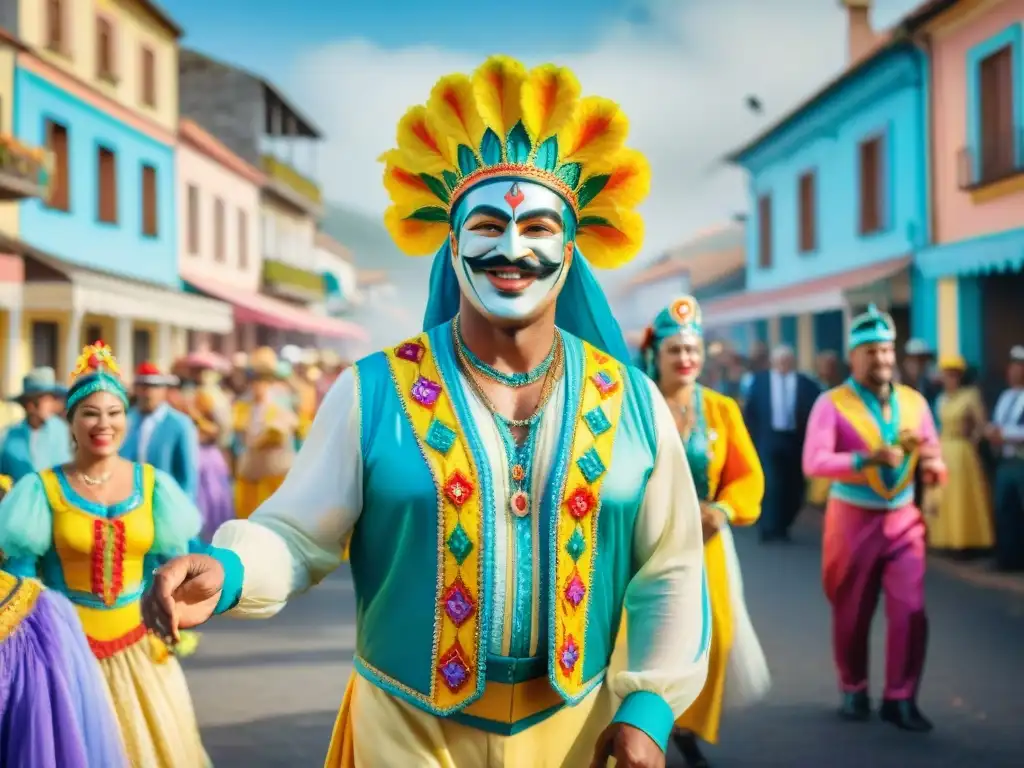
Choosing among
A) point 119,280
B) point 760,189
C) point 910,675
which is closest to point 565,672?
point 910,675

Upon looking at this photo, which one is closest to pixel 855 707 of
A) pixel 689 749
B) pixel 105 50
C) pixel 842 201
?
pixel 689 749

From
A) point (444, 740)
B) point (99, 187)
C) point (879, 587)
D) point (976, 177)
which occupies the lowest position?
point (879, 587)

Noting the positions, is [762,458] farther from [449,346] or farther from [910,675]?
[449,346]

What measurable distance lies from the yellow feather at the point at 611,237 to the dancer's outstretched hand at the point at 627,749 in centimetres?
111

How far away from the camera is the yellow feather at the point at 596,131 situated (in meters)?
3.11

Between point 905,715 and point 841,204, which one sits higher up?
point 841,204

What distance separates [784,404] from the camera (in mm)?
14438

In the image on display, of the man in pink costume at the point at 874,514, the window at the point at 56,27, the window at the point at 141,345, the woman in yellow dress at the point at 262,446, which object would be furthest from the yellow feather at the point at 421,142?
the window at the point at 141,345

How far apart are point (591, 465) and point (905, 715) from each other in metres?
4.41

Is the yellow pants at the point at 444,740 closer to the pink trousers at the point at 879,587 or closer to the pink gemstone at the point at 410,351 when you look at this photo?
the pink gemstone at the point at 410,351

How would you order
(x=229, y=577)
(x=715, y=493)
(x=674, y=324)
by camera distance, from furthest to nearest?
(x=674, y=324), (x=715, y=493), (x=229, y=577)

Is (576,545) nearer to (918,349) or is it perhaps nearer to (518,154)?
(518,154)

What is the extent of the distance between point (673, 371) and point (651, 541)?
356cm

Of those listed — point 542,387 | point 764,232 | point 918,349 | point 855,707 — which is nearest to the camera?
point 542,387
